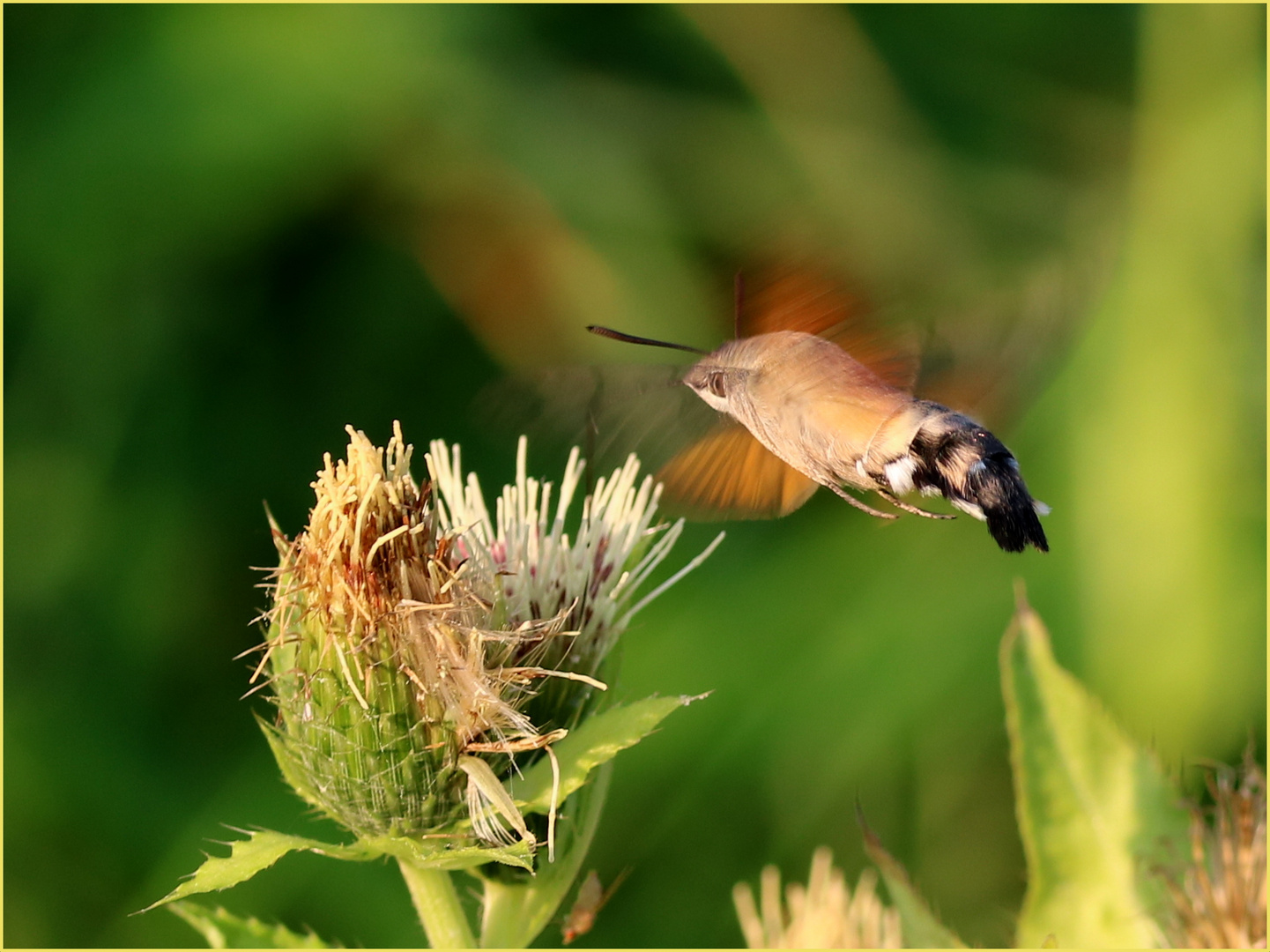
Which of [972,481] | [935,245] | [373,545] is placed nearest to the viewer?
[373,545]

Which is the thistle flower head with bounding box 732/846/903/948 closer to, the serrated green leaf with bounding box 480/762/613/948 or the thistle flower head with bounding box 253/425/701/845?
the serrated green leaf with bounding box 480/762/613/948

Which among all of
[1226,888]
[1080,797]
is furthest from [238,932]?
[1226,888]

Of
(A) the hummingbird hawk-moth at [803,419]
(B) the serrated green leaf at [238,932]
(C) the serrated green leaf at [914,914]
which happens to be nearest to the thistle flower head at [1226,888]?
(C) the serrated green leaf at [914,914]

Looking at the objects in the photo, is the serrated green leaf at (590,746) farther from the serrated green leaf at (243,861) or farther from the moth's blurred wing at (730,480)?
the moth's blurred wing at (730,480)

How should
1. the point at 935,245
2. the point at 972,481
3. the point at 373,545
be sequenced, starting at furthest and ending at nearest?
the point at 935,245
the point at 972,481
the point at 373,545

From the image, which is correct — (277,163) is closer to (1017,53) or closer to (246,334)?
(246,334)

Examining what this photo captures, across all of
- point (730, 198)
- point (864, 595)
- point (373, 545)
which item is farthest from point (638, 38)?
point (373, 545)
